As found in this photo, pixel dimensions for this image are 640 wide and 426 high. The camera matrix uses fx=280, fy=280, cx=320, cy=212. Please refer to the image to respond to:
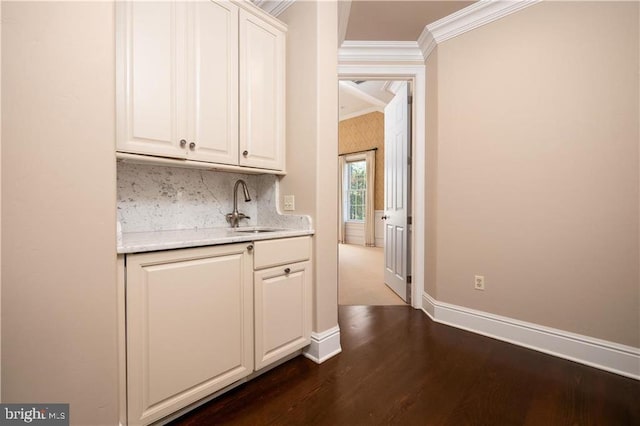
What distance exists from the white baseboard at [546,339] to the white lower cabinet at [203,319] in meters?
1.44

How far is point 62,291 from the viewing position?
3.25 feet

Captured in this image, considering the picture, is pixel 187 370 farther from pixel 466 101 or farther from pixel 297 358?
pixel 466 101

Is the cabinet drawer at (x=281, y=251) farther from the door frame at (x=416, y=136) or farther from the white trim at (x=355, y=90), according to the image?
the white trim at (x=355, y=90)

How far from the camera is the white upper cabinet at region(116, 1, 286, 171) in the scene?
1.37 m

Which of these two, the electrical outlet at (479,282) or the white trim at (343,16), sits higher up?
the white trim at (343,16)

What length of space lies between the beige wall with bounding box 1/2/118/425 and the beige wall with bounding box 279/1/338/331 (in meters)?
1.11

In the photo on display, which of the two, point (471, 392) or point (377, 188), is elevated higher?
point (377, 188)

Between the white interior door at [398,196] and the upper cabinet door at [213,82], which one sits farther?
the white interior door at [398,196]

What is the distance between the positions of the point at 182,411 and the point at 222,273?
669mm

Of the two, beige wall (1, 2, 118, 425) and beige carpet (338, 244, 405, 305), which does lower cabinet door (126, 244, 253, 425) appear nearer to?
beige wall (1, 2, 118, 425)

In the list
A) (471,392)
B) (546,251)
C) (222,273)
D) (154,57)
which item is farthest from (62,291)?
(546,251)

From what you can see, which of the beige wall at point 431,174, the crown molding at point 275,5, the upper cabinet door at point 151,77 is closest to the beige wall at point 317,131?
the crown molding at point 275,5

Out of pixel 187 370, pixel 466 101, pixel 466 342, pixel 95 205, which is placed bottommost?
pixel 466 342

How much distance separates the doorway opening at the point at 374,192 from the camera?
3.06 meters
